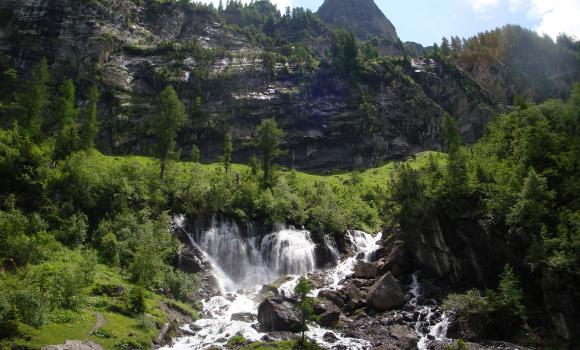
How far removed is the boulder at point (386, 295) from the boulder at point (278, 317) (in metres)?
9.33

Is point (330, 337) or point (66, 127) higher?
point (66, 127)

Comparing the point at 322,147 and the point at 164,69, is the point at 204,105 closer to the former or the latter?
the point at 164,69

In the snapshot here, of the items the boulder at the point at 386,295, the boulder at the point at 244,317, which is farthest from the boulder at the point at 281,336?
the boulder at the point at 386,295

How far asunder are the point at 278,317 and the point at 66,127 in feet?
188

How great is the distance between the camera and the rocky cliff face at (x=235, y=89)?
126 meters

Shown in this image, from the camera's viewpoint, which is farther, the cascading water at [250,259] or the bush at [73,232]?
the bush at [73,232]

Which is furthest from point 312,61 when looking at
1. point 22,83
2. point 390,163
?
point 22,83

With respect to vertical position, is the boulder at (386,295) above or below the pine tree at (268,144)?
below

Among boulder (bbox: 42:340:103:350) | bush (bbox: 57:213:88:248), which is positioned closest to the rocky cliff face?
bush (bbox: 57:213:88:248)

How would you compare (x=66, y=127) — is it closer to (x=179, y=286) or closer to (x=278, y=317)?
(x=179, y=286)

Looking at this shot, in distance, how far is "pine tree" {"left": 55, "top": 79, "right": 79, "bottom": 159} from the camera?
6862 cm

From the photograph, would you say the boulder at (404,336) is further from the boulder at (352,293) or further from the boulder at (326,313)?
the boulder at (352,293)

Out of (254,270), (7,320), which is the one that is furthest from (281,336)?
(254,270)

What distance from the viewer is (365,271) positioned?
53.2m
